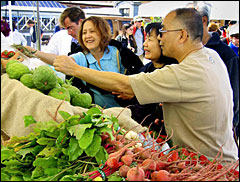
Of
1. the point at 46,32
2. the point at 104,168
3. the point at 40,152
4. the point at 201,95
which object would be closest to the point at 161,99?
the point at 201,95

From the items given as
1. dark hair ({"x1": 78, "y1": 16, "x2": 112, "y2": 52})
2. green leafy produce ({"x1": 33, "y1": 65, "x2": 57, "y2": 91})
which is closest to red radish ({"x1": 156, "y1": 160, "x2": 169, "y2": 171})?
green leafy produce ({"x1": 33, "y1": 65, "x2": 57, "y2": 91})

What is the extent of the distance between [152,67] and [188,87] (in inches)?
42.3

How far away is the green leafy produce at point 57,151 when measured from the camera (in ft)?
3.34

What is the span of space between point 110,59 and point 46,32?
9274mm

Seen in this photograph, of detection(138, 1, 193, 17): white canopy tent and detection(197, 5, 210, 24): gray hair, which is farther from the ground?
detection(138, 1, 193, 17): white canopy tent

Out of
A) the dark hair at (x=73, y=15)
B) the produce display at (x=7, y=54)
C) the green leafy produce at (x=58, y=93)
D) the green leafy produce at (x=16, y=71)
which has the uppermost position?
the dark hair at (x=73, y=15)

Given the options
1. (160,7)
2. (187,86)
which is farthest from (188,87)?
(160,7)

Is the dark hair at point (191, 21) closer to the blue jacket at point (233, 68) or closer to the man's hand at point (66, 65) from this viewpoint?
the man's hand at point (66, 65)

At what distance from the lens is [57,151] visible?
1070mm

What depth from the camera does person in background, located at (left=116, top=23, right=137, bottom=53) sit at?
8.05 meters

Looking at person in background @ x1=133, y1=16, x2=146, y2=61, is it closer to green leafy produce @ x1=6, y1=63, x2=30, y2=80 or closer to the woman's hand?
the woman's hand

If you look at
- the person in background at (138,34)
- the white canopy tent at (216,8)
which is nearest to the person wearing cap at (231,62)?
the white canopy tent at (216,8)

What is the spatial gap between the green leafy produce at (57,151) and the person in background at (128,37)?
712 centimetres

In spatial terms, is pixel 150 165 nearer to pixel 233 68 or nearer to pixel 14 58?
pixel 14 58
